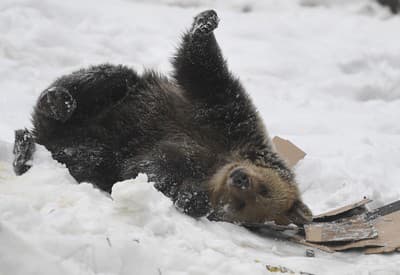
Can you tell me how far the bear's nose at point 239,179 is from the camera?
13.1 ft

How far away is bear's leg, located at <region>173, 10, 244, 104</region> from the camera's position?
15.3 ft

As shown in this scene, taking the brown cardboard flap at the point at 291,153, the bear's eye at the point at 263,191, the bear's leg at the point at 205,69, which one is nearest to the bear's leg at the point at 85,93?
the bear's leg at the point at 205,69

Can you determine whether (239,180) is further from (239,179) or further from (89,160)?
(89,160)

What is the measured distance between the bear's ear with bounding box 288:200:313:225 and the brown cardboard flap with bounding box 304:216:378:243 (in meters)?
0.11

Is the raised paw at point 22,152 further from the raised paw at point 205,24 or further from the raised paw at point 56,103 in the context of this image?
the raised paw at point 205,24

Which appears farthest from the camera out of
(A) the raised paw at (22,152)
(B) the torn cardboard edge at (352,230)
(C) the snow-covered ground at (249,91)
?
(B) the torn cardboard edge at (352,230)

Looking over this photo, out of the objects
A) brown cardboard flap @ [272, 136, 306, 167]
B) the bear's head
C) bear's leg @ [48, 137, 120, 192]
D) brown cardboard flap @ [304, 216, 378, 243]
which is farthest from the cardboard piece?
Answer: bear's leg @ [48, 137, 120, 192]

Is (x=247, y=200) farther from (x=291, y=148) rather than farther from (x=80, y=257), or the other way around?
(x=80, y=257)

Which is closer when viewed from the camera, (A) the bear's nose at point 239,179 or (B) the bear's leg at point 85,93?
(A) the bear's nose at point 239,179

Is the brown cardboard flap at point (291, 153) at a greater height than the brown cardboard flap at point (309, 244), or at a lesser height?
lesser

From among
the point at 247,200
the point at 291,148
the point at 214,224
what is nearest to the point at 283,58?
the point at 291,148

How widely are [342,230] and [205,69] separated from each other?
1.71 meters

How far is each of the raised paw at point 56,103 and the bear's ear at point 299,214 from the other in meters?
1.82

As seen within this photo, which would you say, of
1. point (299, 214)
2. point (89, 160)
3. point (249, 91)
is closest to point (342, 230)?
point (299, 214)
